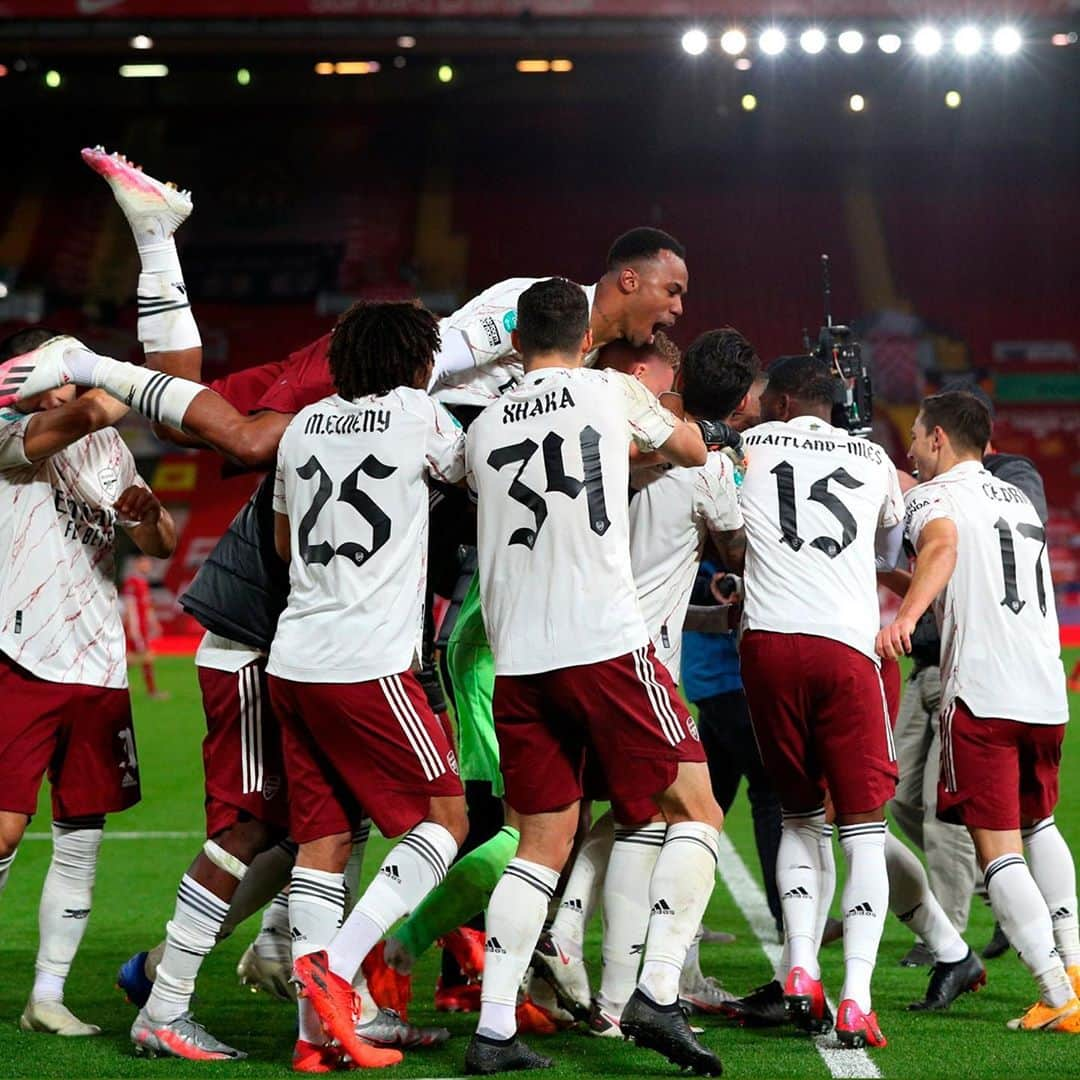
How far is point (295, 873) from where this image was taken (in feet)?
16.1

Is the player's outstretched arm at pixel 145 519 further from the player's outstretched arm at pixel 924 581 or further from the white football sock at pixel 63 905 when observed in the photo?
the player's outstretched arm at pixel 924 581

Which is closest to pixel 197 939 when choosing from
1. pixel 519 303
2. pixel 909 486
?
pixel 519 303

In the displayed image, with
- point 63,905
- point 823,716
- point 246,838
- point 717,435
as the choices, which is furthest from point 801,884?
point 63,905

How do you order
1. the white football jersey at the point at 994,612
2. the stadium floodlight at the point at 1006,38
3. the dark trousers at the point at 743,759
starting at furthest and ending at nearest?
the stadium floodlight at the point at 1006,38
the dark trousers at the point at 743,759
the white football jersey at the point at 994,612

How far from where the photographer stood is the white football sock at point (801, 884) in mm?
5211

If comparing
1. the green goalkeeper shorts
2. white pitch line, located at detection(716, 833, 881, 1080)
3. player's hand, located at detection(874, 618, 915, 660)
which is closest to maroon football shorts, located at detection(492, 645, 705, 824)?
player's hand, located at detection(874, 618, 915, 660)

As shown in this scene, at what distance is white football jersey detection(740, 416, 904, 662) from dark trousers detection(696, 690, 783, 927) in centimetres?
135

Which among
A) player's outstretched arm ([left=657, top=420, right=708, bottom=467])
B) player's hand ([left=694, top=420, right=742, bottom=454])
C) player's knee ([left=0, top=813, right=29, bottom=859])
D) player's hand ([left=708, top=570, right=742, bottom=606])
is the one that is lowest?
player's knee ([left=0, top=813, right=29, bottom=859])

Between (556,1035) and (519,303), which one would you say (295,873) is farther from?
(519,303)

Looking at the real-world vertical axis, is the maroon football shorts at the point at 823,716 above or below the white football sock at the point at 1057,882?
above

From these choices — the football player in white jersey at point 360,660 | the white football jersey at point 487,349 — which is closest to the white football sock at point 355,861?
the football player in white jersey at point 360,660

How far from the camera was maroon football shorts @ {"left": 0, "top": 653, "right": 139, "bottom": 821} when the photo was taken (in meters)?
5.17

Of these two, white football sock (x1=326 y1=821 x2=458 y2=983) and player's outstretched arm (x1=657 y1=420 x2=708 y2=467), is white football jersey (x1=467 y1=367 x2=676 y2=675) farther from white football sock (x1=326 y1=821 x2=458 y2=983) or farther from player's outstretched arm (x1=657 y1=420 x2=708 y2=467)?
white football sock (x1=326 y1=821 x2=458 y2=983)

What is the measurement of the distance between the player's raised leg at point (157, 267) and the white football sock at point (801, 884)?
2516mm
